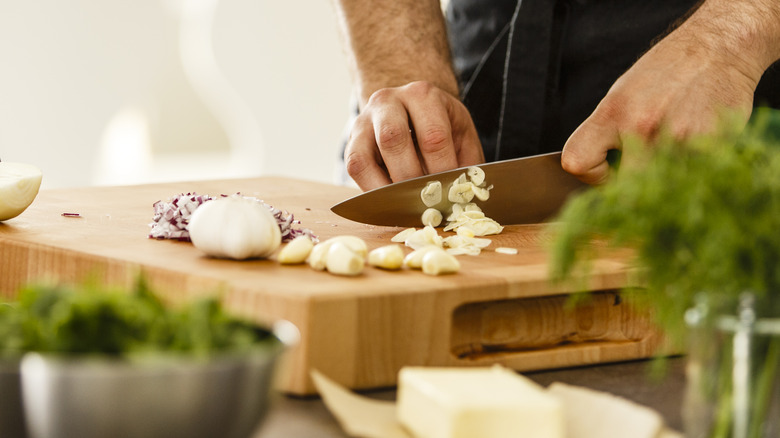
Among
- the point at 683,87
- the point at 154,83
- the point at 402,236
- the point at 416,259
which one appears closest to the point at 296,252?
the point at 416,259

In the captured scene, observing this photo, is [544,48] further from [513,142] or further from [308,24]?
[308,24]

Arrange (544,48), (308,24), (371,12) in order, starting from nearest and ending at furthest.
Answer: (544,48), (371,12), (308,24)

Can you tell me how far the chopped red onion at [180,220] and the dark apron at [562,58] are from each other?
69cm

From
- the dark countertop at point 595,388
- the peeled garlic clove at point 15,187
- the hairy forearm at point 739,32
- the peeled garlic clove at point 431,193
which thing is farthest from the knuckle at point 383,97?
the dark countertop at point 595,388

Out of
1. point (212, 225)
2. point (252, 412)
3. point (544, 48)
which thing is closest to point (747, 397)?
point (252, 412)

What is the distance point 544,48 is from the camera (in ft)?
5.62

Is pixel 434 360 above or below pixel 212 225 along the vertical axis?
below

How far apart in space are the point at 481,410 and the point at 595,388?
12.8 inches

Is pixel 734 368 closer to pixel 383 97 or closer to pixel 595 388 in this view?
pixel 595 388

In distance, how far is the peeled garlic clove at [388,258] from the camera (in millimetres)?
1013

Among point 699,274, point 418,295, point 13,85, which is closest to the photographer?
point 699,274

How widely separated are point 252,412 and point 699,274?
32 cm

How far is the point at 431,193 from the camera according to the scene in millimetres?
1374

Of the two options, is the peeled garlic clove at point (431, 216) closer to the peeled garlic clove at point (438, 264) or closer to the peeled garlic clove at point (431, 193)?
the peeled garlic clove at point (431, 193)
